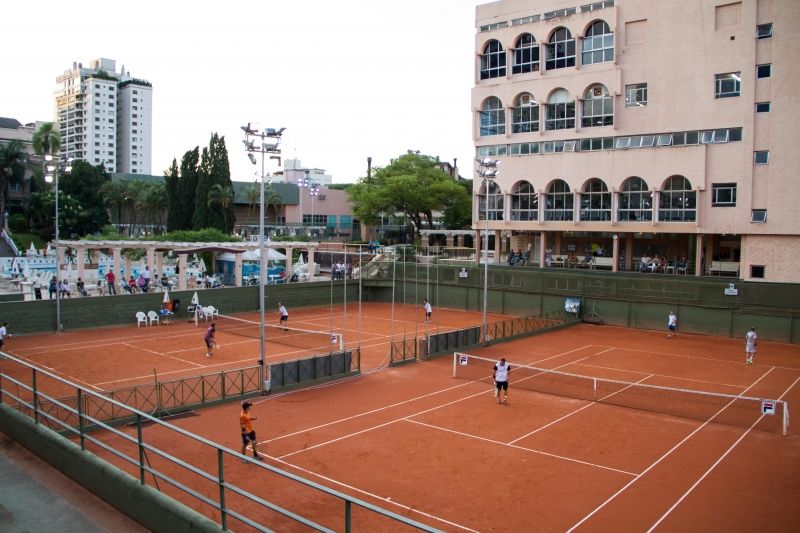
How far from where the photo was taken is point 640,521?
14.5 meters

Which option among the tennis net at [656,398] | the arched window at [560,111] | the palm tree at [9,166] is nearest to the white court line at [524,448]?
the tennis net at [656,398]

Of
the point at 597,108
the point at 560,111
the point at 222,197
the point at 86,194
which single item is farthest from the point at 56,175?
the point at 86,194

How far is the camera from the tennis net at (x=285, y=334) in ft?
116

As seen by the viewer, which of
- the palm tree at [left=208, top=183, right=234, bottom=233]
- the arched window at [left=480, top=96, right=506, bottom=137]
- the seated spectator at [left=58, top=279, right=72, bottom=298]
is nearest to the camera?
the seated spectator at [left=58, top=279, right=72, bottom=298]

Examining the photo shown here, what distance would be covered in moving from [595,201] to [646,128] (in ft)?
22.8

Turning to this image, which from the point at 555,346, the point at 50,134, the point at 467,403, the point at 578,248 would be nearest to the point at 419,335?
the point at 555,346

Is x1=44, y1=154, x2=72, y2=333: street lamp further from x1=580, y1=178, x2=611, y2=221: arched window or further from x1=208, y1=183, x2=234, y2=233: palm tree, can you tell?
x1=580, y1=178, x2=611, y2=221: arched window

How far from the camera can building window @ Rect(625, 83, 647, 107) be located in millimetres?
50094

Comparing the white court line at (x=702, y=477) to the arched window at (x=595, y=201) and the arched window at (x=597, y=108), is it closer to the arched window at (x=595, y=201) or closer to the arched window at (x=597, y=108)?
the arched window at (x=595, y=201)

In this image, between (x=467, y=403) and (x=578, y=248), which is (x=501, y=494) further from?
(x=578, y=248)

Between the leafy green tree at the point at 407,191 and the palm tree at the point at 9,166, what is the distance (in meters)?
45.0

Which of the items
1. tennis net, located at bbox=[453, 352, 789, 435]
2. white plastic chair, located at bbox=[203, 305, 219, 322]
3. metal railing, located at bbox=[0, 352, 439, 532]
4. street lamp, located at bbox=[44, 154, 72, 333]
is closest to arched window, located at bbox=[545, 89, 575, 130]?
tennis net, located at bbox=[453, 352, 789, 435]

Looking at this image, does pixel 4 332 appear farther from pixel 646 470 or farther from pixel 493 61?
pixel 493 61

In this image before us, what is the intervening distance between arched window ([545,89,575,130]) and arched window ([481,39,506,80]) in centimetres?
550
